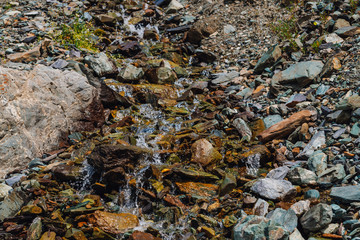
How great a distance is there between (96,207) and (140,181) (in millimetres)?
1009

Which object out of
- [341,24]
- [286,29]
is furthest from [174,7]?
[341,24]

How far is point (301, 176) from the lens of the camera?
5.36 meters

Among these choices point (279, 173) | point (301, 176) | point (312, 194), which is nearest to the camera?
point (312, 194)

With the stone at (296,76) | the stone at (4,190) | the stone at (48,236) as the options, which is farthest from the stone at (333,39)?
the stone at (4,190)

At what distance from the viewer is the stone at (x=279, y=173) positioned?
5.63 metres

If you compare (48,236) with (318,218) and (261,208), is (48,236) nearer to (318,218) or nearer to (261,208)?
(261,208)

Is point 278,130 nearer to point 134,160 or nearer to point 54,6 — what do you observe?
point 134,160

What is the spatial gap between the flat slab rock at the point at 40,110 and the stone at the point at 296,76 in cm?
481

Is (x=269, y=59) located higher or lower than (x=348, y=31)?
lower

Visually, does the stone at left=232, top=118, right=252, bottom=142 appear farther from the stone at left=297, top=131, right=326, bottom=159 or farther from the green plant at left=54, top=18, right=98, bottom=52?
the green plant at left=54, top=18, right=98, bottom=52

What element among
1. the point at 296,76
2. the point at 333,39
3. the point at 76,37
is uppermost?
the point at 333,39

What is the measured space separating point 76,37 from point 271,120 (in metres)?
7.21

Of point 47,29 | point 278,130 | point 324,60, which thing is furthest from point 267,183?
point 47,29

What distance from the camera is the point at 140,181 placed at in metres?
6.05
